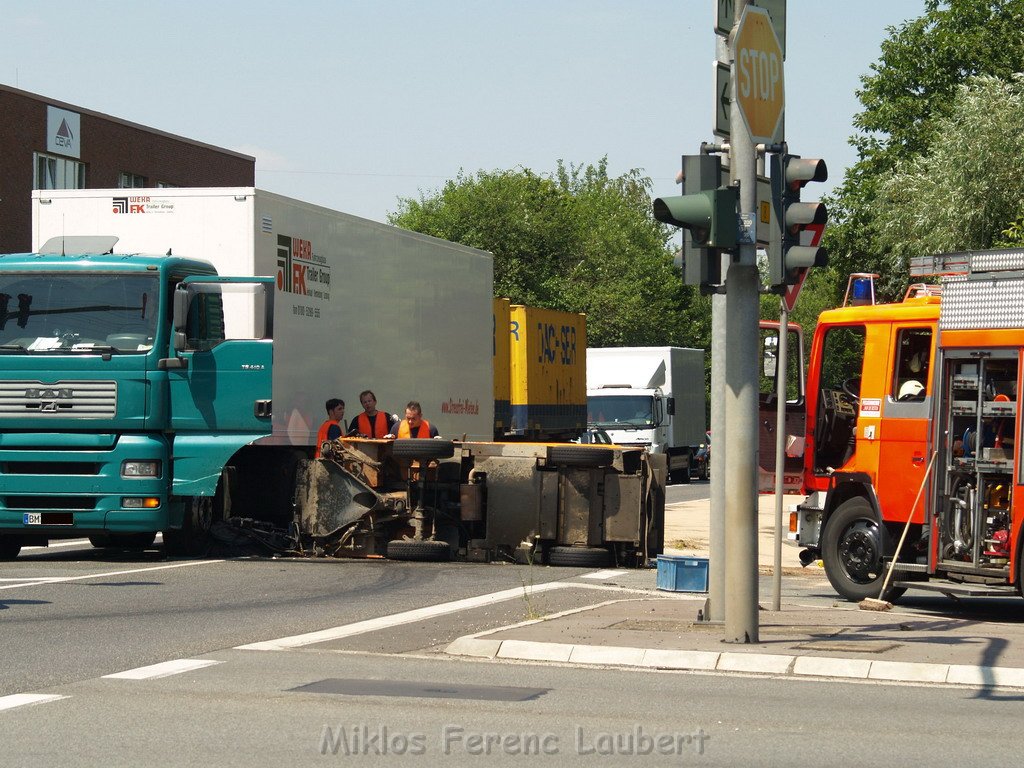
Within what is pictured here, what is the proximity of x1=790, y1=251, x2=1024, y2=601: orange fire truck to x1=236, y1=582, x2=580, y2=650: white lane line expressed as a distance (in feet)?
9.24

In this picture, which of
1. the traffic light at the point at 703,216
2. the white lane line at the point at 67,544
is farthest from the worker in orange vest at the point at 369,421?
the traffic light at the point at 703,216

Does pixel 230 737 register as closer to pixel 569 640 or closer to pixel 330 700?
pixel 330 700

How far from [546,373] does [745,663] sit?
19865 mm

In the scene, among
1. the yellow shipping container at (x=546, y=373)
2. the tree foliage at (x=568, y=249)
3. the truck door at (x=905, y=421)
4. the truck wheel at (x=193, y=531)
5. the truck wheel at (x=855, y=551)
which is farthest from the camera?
the tree foliage at (x=568, y=249)

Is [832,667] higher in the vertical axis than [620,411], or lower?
lower

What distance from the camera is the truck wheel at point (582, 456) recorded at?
688 inches

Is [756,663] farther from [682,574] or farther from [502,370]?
[502,370]

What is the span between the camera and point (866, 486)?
14445mm

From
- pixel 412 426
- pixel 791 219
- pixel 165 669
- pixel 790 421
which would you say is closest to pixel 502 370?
pixel 412 426

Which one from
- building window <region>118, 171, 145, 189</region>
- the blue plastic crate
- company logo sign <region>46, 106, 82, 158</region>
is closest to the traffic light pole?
the blue plastic crate

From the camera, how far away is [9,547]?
18.3 m

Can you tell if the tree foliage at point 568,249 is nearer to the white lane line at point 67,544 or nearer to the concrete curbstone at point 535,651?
the white lane line at point 67,544

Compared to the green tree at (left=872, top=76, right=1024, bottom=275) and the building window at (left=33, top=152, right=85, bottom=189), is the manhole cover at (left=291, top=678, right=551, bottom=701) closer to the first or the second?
the green tree at (left=872, top=76, right=1024, bottom=275)

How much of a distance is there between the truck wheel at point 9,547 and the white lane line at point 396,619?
672 cm
